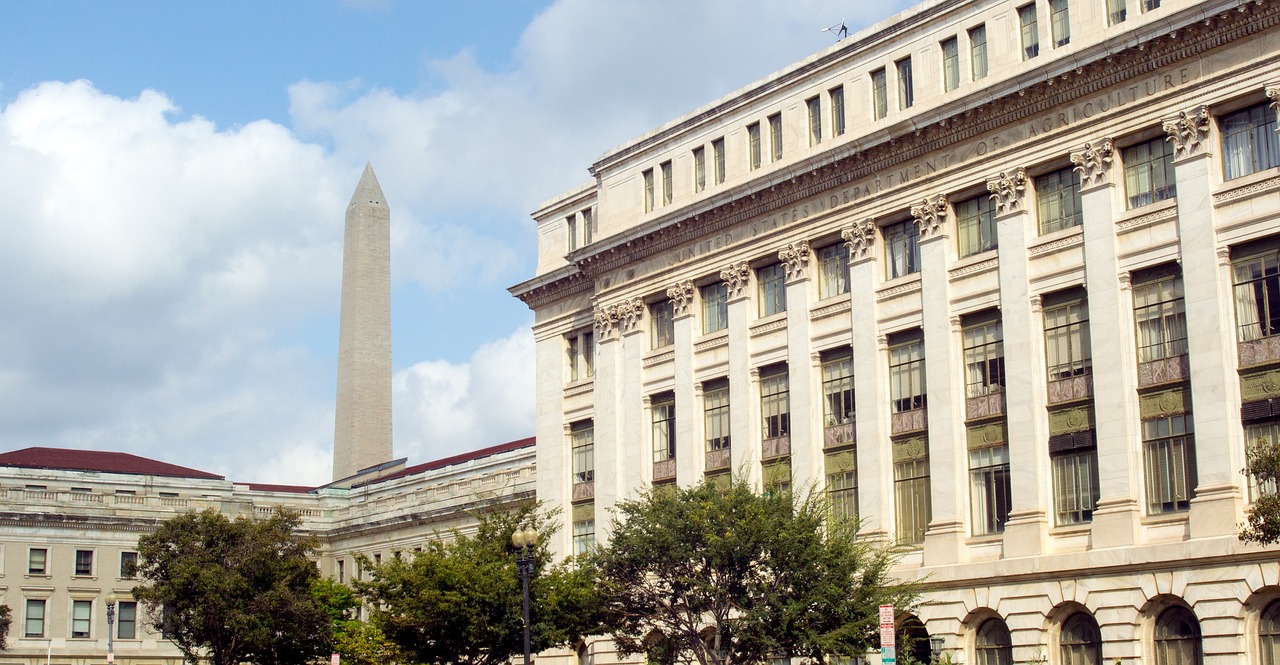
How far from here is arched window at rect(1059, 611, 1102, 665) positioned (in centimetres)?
4541

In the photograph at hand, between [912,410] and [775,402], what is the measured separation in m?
6.69

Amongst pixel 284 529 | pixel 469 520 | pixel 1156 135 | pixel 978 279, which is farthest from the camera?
pixel 469 520

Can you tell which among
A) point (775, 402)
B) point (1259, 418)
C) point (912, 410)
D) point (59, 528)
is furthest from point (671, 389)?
point (59, 528)

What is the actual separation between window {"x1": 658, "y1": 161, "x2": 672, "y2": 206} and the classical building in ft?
0.67

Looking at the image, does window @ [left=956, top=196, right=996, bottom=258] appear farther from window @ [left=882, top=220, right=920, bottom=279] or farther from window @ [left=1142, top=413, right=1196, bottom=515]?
window @ [left=1142, top=413, right=1196, bottom=515]

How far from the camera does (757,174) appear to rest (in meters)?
Answer: 58.5

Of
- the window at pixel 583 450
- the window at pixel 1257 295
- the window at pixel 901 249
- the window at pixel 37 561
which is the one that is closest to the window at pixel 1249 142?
the window at pixel 1257 295

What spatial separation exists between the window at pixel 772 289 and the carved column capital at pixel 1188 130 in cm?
1611

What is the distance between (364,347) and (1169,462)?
3233 inches

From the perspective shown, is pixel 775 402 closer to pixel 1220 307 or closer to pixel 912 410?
pixel 912 410

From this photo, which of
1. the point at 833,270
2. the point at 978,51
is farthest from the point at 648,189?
the point at 978,51

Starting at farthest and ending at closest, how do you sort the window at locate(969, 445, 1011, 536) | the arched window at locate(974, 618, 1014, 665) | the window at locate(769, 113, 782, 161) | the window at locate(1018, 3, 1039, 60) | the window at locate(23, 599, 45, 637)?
1. the window at locate(23, 599, 45, 637)
2. the window at locate(769, 113, 782, 161)
3. the window at locate(1018, 3, 1039, 60)
4. the window at locate(969, 445, 1011, 536)
5. the arched window at locate(974, 618, 1014, 665)

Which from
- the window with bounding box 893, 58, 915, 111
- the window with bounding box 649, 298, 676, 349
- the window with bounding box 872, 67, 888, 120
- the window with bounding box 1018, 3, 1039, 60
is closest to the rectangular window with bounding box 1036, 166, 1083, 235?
the window with bounding box 1018, 3, 1039, 60

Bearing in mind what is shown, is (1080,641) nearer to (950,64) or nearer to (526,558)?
(526,558)
